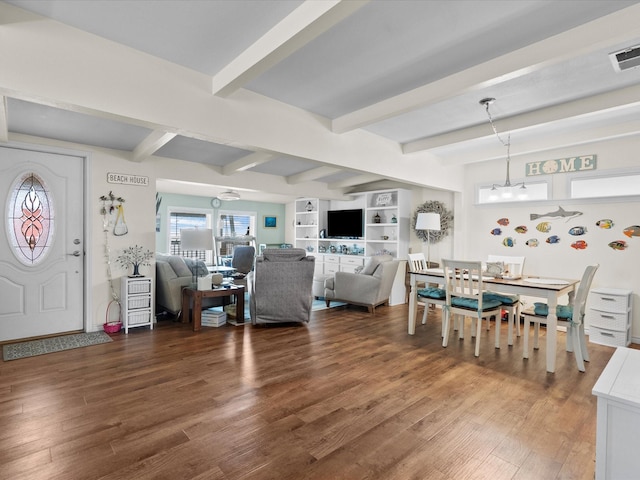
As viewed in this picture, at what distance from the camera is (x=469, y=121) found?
3762 millimetres

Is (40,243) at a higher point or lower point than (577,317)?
higher

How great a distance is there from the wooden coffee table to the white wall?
3.77 m

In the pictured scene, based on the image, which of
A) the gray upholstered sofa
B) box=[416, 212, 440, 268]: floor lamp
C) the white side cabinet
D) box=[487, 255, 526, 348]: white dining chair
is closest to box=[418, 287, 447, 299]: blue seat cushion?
box=[487, 255, 526, 348]: white dining chair

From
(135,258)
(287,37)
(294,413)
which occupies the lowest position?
(294,413)

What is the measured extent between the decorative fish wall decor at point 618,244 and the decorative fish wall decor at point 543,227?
74 cm

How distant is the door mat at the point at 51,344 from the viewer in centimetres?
339

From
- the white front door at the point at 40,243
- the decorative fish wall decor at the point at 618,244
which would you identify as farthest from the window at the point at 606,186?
the white front door at the point at 40,243

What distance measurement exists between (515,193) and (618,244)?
169 centimetres

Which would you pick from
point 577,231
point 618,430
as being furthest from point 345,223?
point 618,430

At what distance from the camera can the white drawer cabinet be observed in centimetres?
390

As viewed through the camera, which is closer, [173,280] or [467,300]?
[467,300]

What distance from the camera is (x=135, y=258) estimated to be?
454 cm

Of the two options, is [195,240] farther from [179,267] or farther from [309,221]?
[309,221]

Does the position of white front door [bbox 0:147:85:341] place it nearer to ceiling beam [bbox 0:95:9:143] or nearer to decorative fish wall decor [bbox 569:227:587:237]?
ceiling beam [bbox 0:95:9:143]
